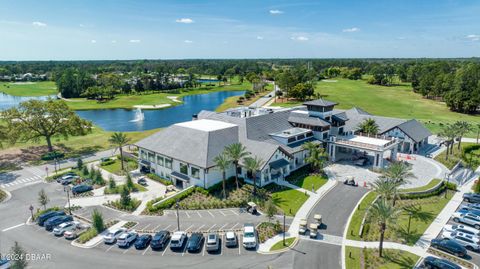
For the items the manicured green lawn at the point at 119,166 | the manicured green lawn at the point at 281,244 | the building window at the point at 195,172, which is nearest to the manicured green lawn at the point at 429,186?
the manicured green lawn at the point at 281,244

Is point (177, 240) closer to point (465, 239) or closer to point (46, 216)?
point (46, 216)

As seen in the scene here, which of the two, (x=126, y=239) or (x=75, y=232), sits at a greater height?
(x=126, y=239)

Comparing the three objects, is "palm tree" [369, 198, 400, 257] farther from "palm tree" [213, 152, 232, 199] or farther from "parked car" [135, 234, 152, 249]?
"parked car" [135, 234, 152, 249]

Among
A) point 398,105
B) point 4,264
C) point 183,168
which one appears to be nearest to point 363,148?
point 183,168

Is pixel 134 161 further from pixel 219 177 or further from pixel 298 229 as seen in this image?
pixel 298 229

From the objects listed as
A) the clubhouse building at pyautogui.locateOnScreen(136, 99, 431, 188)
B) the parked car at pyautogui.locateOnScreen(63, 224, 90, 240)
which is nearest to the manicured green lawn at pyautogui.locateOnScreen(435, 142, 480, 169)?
the clubhouse building at pyautogui.locateOnScreen(136, 99, 431, 188)

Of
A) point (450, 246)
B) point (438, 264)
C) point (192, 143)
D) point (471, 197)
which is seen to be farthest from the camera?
point (192, 143)
